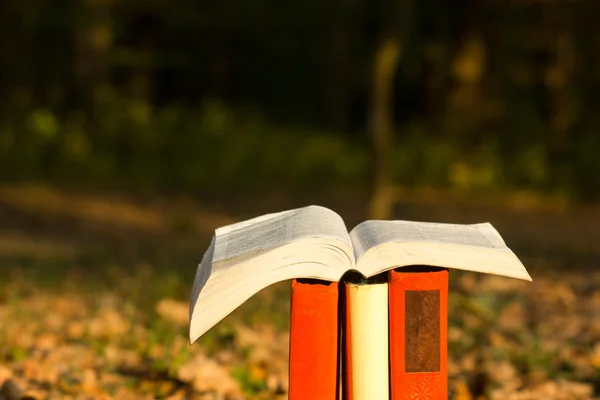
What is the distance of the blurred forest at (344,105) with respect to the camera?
42.9 feet

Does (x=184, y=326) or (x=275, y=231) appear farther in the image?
(x=184, y=326)

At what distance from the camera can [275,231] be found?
2438mm

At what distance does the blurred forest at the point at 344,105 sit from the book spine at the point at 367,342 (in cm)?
651

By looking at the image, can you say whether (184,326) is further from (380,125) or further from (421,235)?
(380,125)

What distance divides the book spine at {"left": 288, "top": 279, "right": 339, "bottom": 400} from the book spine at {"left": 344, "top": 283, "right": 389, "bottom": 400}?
4cm

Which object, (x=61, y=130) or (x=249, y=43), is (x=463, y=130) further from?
(x=249, y=43)

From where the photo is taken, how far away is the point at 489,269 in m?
2.30

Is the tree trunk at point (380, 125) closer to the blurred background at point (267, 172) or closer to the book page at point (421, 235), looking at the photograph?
the blurred background at point (267, 172)

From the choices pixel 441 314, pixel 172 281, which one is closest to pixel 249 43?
Result: pixel 172 281

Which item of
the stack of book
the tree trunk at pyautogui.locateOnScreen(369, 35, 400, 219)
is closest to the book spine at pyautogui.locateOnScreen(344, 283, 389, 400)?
the stack of book

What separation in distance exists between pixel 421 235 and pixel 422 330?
21 centimetres

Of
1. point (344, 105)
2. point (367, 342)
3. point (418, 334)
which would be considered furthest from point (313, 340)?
point (344, 105)

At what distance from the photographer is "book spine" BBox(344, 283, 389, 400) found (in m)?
2.36

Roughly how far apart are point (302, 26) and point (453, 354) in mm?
19052
